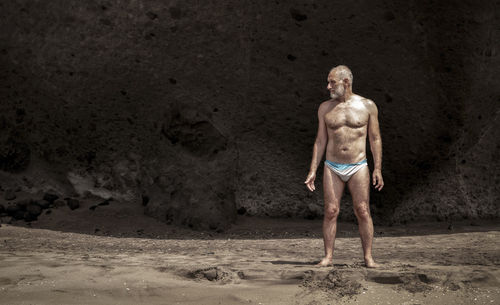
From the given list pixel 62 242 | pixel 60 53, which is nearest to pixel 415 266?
pixel 62 242

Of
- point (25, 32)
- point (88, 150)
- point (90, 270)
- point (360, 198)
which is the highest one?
point (25, 32)

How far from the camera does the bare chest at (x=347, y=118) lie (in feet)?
13.1

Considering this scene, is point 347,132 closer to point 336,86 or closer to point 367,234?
point 336,86

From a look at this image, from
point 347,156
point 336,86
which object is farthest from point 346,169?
point 336,86

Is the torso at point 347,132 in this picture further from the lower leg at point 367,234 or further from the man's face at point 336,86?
the lower leg at point 367,234

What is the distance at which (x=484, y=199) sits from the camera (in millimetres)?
6984

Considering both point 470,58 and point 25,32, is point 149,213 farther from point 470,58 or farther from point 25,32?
point 470,58

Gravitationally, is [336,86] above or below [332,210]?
above

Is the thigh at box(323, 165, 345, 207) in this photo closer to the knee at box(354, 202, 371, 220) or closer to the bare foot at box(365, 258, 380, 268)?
the knee at box(354, 202, 371, 220)

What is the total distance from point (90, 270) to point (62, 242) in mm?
1915

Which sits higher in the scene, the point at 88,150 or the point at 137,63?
the point at 137,63

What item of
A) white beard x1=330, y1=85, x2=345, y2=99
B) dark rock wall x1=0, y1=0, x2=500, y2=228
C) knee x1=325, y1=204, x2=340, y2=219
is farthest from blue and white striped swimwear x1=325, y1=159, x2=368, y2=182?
dark rock wall x1=0, y1=0, x2=500, y2=228

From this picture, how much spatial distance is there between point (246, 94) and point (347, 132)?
3.19m

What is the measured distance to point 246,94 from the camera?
7.04 meters
